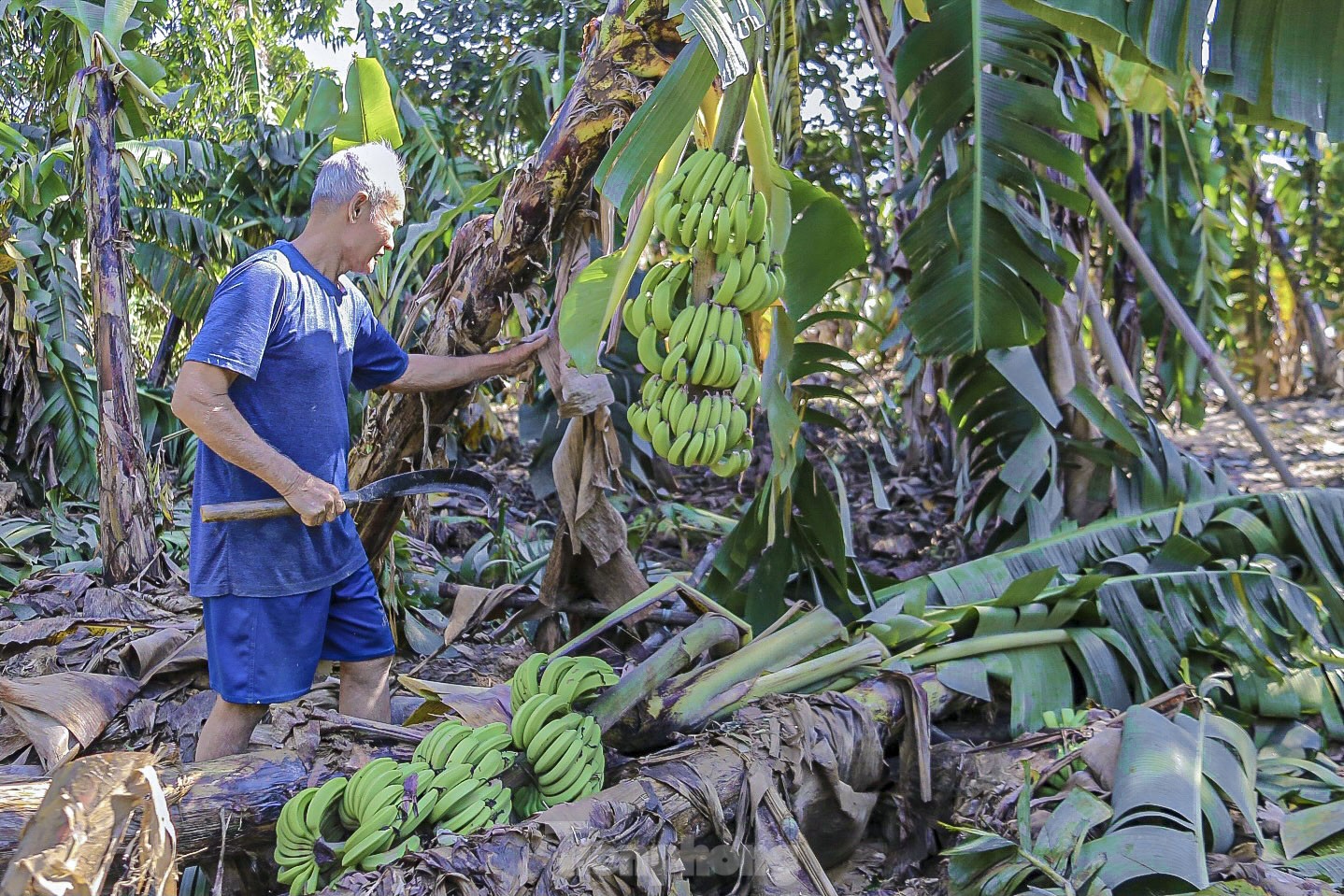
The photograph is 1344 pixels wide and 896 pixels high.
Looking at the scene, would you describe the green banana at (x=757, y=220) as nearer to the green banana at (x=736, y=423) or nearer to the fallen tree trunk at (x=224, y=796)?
the green banana at (x=736, y=423)

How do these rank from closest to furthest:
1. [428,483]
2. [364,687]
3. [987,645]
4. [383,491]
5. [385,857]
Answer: [385,857]
[383,491]
[428,483]
[364,687]
[987,645]

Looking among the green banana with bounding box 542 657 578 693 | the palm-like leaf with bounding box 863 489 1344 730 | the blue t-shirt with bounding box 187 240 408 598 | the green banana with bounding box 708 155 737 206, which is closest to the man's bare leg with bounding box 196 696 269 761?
the blue t-shirt with bounding box 187 240 408 598

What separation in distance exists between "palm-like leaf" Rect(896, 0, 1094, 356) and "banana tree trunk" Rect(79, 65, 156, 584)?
9.85 feet

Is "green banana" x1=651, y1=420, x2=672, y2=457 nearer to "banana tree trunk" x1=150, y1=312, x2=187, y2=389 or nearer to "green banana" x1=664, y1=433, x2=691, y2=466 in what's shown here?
"green banana" x1=664, y1=433, x2=691, y2=466

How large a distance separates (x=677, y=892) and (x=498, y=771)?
44 cm

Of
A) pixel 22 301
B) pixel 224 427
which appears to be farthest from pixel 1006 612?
pixel 22 301

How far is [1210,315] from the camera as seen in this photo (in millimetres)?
5363

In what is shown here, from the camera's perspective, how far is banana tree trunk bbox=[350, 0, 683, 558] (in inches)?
87.9

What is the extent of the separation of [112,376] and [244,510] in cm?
218

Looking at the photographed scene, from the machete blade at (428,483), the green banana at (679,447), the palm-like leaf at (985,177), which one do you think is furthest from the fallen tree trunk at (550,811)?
the palm-like leaf at (985,177)

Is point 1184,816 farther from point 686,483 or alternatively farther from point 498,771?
point 686,483

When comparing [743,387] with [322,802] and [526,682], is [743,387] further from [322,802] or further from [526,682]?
[322,802]

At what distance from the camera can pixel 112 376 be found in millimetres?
3793

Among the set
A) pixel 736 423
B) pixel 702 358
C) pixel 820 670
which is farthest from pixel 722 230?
pixel 820 670
